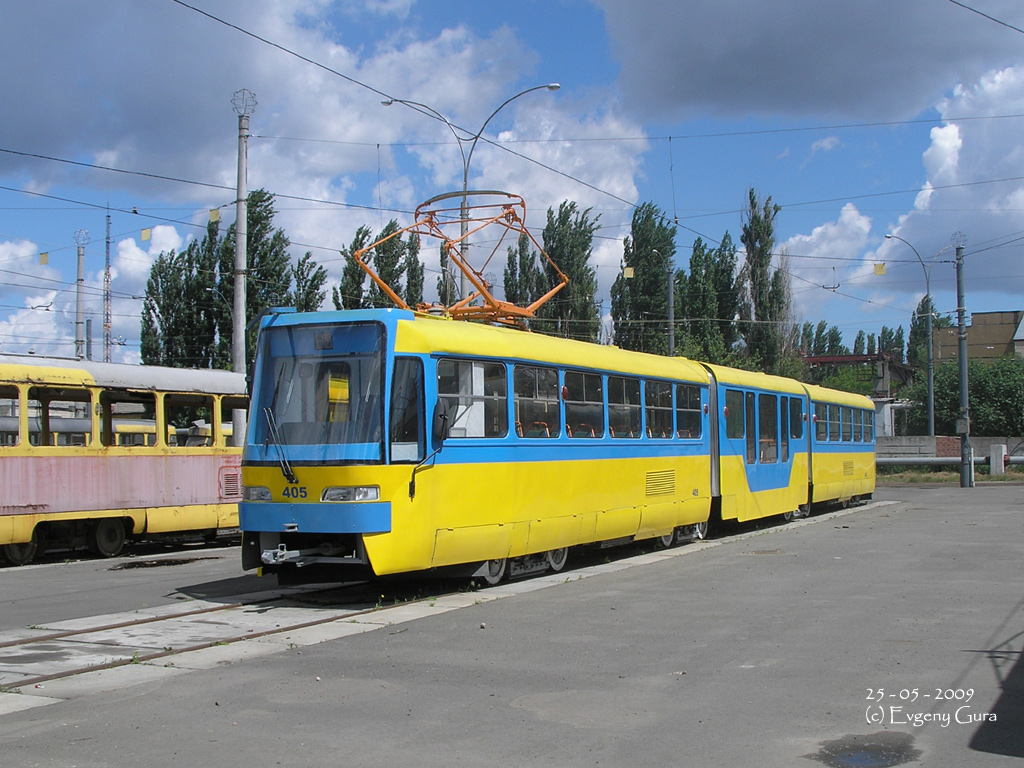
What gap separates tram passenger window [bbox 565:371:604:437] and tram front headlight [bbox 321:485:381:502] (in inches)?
153

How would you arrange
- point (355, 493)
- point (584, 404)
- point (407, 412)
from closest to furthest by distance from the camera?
point (355, 493)
point (407, 412)
point (584, 404)

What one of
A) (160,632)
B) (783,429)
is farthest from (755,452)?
(160,632)

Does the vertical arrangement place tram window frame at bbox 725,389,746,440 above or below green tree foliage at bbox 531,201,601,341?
below

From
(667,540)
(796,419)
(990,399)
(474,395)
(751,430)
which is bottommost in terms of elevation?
(667,540)

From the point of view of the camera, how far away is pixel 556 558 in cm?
1434

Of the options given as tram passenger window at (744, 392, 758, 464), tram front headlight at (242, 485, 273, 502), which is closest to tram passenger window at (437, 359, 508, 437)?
tram front headlight at (242, 485, 273, 502)

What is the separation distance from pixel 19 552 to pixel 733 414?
1236 centimetres

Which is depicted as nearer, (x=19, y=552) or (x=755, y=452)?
(x=19, y=552)

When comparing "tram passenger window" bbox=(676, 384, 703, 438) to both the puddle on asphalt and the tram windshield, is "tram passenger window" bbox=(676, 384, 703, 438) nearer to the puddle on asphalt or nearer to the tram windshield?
the tram windshield

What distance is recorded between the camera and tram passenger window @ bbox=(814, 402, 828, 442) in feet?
84.3

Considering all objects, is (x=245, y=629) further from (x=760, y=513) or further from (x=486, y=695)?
(x=760, y=513)

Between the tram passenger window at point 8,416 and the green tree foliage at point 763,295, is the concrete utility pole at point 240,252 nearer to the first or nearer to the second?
the tram passenger window at point 8,416

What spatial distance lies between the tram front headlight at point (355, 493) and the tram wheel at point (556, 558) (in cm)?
396

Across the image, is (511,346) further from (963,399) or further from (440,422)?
(963,399)
